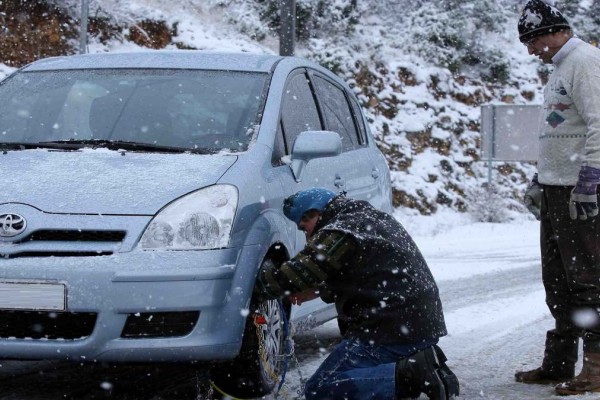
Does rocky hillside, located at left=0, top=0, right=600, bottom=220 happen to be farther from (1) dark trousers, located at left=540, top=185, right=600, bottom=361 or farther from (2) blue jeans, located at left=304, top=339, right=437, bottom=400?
(2) blue jeans, located at left=304, top=339, right=437, bottom=400

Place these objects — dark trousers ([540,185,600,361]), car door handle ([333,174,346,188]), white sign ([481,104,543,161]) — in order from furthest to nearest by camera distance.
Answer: white sign ([481,104,543,161]) → car door handle ([333,174,346,188]) → dark trousers ([540,185,600,361])

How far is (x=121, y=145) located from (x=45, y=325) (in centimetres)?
111

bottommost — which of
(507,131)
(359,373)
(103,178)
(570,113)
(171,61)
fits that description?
Answer: (507,131)

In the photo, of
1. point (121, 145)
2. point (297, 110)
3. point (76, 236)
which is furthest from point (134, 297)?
point (297, 110)

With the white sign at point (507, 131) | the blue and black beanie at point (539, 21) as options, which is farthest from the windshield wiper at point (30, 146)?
the white sign at point (507, 131)

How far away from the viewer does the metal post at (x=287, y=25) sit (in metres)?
11.2

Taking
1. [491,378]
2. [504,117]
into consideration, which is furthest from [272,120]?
[504,117]

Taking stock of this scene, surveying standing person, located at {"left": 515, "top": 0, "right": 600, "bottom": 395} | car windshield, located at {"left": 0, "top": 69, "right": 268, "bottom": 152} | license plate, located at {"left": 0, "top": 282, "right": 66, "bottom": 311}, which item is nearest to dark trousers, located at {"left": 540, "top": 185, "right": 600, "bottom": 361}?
standing person, located at {"left": 515, "top": 0, "right": 600, "bottom": 395}

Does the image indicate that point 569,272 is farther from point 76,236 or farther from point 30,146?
point 30,146

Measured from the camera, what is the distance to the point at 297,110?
5.35m

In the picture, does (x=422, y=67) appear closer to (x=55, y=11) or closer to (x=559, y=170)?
(x=55, y=11)

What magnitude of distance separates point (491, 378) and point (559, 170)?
1171mm

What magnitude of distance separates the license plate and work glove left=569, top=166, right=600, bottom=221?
2424mm

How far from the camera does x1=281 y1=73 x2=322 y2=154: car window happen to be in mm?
5059
